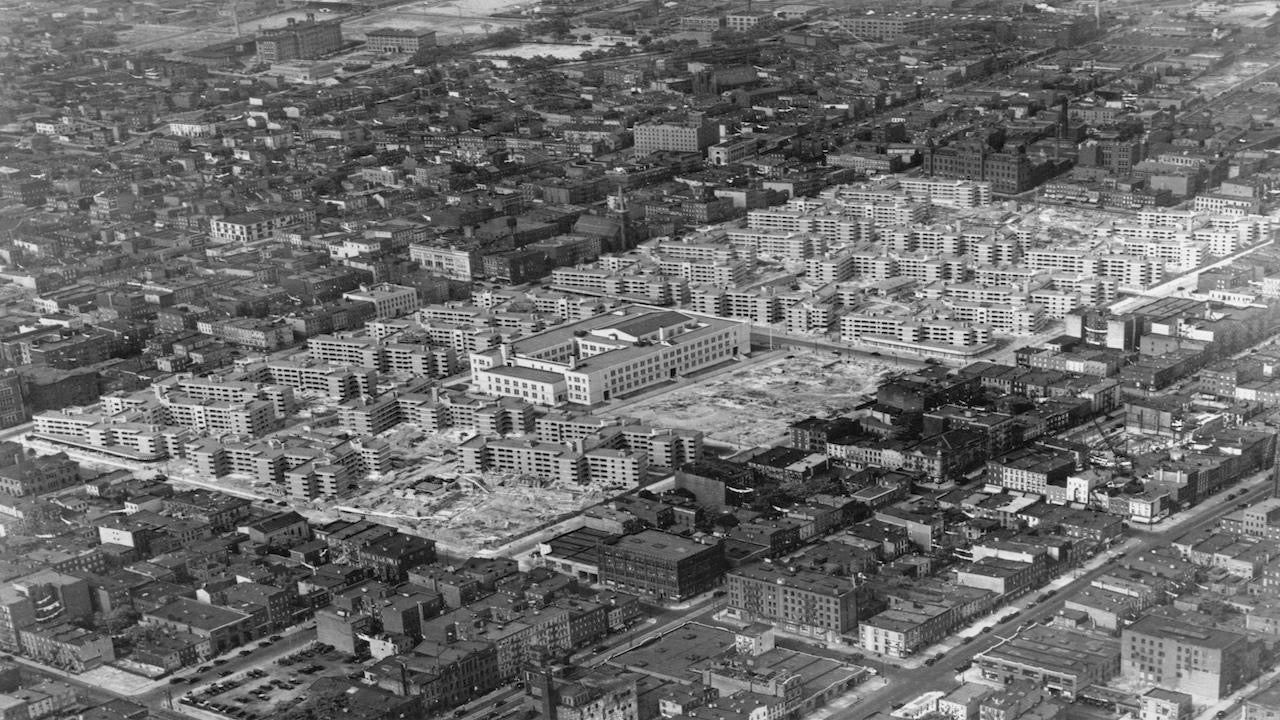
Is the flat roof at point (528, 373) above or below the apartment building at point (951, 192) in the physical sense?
above

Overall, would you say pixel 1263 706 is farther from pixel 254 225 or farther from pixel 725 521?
pixel 254 225

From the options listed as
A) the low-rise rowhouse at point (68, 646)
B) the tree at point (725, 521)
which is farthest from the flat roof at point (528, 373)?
the low-rise rowhouse at point (68, 646)

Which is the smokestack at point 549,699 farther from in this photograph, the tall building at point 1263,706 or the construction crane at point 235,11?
the construction crane at point 235,11

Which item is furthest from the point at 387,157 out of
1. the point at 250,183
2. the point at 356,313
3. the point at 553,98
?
the point at 356,313

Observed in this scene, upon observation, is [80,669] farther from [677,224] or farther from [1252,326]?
[677,224]

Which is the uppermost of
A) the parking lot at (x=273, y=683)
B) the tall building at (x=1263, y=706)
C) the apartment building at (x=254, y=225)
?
the apartment building at (x=254, y=225)

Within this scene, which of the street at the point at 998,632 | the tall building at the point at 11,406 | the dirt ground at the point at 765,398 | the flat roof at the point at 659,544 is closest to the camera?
the street at the point at 998,632

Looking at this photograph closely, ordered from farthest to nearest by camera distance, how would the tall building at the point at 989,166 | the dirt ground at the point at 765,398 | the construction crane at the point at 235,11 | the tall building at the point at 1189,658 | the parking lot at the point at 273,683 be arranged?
the construction crane at the point at 235,11
the tall building at the point at 989,166
the dirt ground at the point at 765,398
the parking lot at the point at 273,683
the tall building at the point at 1189,658
